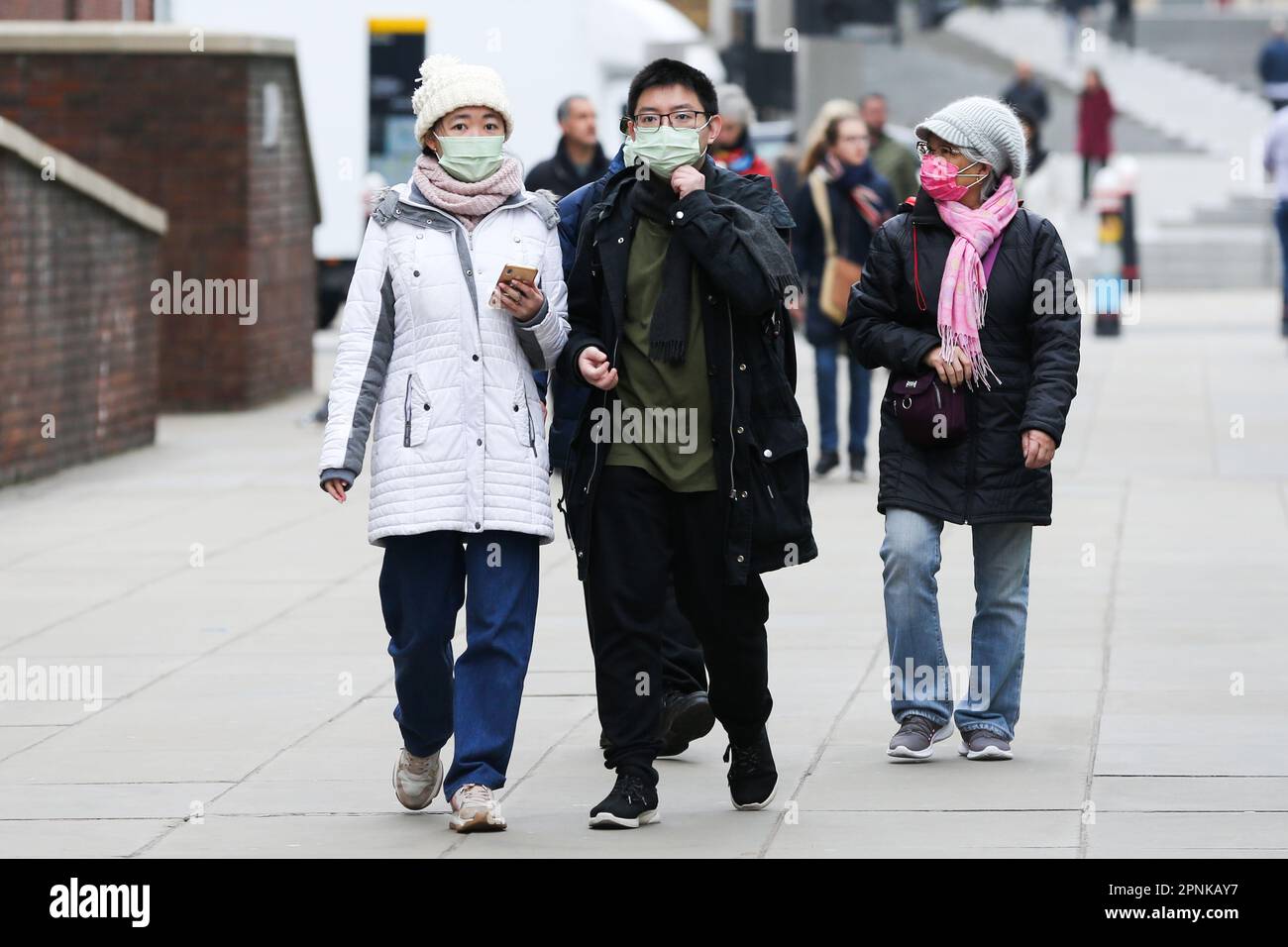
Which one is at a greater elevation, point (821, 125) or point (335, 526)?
point (821, 125)

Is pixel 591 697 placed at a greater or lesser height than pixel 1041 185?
lesser

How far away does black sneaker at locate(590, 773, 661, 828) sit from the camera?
607cm

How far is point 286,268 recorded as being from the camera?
17844mm

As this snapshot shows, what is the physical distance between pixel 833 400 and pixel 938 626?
6435 mm

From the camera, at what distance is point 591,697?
7820mm

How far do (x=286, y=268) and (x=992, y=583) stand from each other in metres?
11.6

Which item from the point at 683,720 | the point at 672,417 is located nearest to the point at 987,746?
the point at 683,720

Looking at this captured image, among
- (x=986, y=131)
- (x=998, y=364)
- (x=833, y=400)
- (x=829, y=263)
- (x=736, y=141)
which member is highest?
(x=736, y=141)

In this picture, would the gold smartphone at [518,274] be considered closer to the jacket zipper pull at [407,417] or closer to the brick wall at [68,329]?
the jacket zipper pull at [407,417]

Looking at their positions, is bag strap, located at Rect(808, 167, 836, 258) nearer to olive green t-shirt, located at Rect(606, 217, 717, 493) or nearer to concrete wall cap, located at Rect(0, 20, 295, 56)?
concrete wall cap, located at Rect(0, 20, 295, 56)

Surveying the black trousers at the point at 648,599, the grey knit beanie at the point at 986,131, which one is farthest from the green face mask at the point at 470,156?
the grey knit beanie at the point at 986,131

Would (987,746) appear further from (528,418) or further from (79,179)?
(79,179)

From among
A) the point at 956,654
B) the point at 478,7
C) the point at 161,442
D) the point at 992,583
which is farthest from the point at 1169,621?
the point at 478,7

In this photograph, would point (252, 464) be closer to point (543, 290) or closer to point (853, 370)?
point (853, 370)
